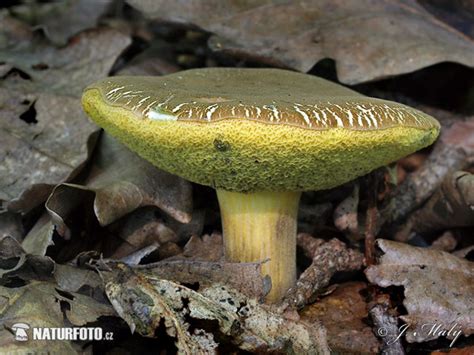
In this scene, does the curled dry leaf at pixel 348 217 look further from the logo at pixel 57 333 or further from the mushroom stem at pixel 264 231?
the logo at pixel 57 333

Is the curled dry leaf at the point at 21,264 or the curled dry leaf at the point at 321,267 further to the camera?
the curled dry leaf at the point at 321,267

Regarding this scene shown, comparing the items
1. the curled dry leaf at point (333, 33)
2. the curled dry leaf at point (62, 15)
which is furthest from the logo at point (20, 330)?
the curled dry leaf at point (62, 15)

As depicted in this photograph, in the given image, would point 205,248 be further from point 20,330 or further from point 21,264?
point 20,330

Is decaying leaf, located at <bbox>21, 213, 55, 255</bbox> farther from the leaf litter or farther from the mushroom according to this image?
the mushroom

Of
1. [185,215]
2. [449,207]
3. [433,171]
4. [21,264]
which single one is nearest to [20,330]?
[21,264]

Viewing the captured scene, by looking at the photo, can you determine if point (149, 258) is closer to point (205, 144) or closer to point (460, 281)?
point (205, 144)
